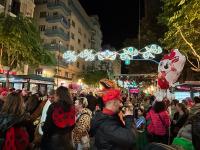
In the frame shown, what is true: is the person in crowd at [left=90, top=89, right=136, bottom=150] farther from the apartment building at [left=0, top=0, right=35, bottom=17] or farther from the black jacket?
the apartment building at [left=0, top=0, right=35, bottom=17]

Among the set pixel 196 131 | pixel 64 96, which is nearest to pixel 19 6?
pixel 64 96

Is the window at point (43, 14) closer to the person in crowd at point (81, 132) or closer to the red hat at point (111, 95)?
the person in crowd at point (81, 132)

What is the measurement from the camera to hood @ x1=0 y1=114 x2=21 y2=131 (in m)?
5.30

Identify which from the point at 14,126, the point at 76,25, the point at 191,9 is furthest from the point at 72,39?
the point at 14,126

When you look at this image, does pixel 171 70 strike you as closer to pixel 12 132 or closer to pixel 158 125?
pixel 158 125

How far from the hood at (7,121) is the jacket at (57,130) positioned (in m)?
0.52

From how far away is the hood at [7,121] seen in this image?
5.30 metres

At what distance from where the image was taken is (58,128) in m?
5.50

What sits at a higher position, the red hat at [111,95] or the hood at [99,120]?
the red hat at [111,95]

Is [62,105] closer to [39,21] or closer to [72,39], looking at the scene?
[39,21]

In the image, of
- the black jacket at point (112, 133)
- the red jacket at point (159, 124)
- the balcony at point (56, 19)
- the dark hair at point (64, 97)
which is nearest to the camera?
the black jacket at point (112, 133)

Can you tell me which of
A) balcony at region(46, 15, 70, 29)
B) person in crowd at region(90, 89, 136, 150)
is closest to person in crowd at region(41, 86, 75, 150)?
person in crowd at region(90, 89, 136, 150)

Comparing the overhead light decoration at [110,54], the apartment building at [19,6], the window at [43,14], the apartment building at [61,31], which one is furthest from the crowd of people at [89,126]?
the window at [43,14]

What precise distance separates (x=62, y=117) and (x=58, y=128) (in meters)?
0.20
